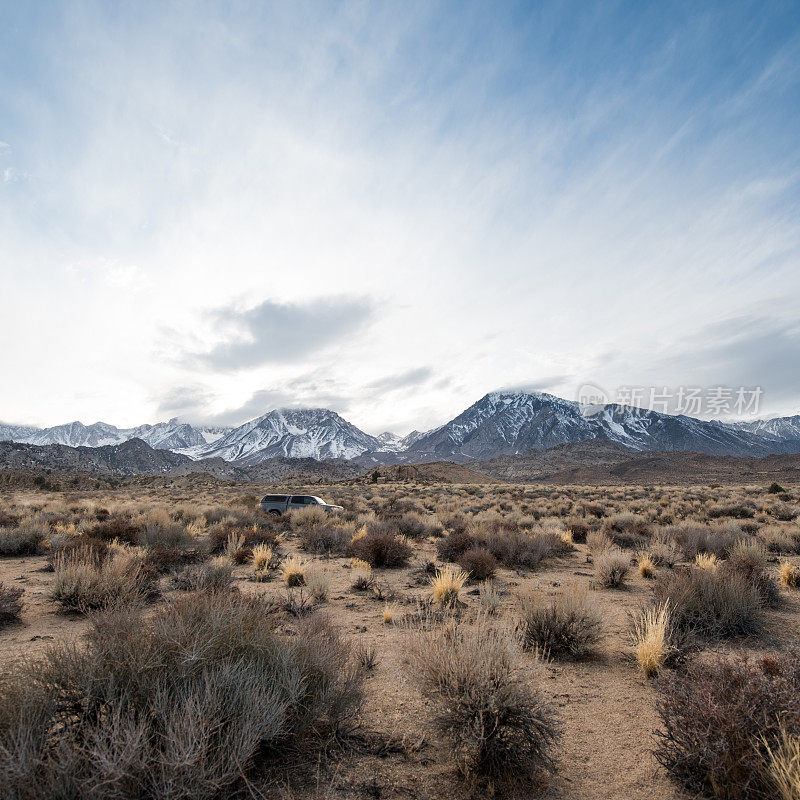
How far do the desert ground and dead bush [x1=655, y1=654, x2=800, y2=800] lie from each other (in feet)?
0.30

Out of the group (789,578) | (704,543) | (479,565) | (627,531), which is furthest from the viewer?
(627,531)

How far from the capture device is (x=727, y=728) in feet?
9.82

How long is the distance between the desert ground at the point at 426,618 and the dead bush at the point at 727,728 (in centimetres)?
9

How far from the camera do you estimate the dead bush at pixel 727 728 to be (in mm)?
2871

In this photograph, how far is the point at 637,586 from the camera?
9664mm

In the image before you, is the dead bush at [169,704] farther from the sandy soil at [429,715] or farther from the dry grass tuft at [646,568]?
the dry grass tuft at [646,568]

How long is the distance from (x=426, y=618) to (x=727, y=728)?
3229mm

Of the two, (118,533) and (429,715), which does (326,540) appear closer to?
(118,533)

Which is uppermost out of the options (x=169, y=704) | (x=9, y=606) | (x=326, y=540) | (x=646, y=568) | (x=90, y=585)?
(x=169, y=704)

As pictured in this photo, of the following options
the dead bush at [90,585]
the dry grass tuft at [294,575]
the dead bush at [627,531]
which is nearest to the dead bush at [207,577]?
the dead bush at [90,585]

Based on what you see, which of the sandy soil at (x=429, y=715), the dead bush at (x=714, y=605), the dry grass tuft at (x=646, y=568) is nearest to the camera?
the sandy soil at (x=429, y=715)

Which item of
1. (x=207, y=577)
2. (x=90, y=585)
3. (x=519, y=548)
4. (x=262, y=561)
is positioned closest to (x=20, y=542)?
(x=262, y=561)

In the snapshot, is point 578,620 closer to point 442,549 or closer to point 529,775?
Result: point 529,775

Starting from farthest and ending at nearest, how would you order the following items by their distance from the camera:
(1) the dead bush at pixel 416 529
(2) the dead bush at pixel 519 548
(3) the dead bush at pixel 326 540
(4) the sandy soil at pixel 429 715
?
(1) the dead bush at pixel 416 529
(3) the dead bush at pixel 326 540
(2) the dead bush at pixel 519 548
(4) the sandy soil at pixel 429 715
